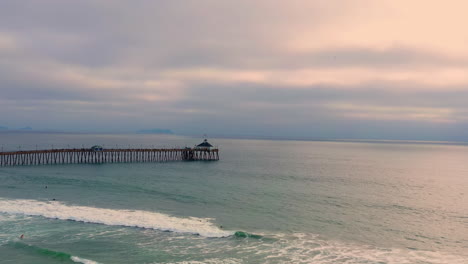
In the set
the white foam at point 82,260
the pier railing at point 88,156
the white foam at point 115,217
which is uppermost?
the pier railing at point 88,156

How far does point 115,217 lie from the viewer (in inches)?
1132

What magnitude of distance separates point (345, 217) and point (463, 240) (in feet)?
30.1

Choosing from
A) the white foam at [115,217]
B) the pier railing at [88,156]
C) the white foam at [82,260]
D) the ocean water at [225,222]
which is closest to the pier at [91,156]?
the pier railing at [88,156]

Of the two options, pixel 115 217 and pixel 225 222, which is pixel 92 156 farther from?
pixel 225 222

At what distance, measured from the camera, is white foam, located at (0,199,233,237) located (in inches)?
1032

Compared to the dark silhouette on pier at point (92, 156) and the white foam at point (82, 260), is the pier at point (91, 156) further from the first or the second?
the white foam at point (82, 260)

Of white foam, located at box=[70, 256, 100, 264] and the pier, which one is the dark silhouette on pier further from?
white foam, located at box=[70, 256, 100, 264]

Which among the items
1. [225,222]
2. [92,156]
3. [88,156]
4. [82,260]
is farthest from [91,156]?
[82,260]

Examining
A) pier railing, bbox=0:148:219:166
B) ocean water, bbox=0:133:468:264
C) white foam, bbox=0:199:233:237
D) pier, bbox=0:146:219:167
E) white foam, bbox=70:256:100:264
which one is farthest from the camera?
pier, bbox=0:146:219:167

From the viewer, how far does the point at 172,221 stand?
2803 centimetres

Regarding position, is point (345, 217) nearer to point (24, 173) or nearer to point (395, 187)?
point (395, 187)

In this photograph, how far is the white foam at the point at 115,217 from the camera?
→ 86.0ft

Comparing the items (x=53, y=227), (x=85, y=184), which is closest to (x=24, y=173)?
(x=85, y=184)

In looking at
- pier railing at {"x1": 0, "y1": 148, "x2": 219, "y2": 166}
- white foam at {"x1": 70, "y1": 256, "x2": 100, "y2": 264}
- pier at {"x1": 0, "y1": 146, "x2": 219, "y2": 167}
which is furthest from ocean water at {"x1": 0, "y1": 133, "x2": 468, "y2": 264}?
pier at {"x1": 0, "y1": 146, "x2": 219, "y2": 167}
